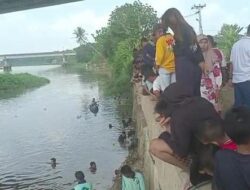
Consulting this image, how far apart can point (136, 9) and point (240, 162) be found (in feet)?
173

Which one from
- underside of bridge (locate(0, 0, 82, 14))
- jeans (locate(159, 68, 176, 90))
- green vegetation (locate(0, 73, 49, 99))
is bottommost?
green vegetation (locate(0, 73, 49, 99))

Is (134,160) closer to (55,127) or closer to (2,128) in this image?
(55,127)

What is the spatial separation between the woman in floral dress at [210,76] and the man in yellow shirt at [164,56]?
0.44 metres

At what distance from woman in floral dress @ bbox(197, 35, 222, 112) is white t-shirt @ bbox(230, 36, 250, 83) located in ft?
0.66

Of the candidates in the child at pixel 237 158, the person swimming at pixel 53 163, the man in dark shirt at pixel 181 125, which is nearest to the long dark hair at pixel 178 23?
the man in dark shirt at pixel 181 125

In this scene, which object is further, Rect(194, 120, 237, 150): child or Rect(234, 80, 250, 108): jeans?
Rect(234, 80, 250, 108): jeans

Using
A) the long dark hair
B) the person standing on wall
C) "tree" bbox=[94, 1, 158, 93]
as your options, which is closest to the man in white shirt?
the person standing on wall

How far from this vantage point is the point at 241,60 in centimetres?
583

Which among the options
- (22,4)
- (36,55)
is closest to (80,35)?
(36,55)

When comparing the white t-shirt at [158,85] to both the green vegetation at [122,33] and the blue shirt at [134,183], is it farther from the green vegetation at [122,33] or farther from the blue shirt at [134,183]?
the green vegetation at [122,33]

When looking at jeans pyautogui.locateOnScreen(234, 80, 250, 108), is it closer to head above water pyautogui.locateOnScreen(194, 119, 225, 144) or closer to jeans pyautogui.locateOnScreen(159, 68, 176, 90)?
jeans pyautogui.locateOnScreen(159, 68, 176, 90)

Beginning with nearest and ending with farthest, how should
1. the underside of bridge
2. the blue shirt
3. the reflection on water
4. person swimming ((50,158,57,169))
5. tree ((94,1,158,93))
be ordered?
the blue shirt, the reflection on water, person swimming ((50,158,57,169)), the underside of bridge, tree ((94,1,158,93))

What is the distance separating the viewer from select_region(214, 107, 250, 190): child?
2.92m

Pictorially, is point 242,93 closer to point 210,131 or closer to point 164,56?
point 164,56
